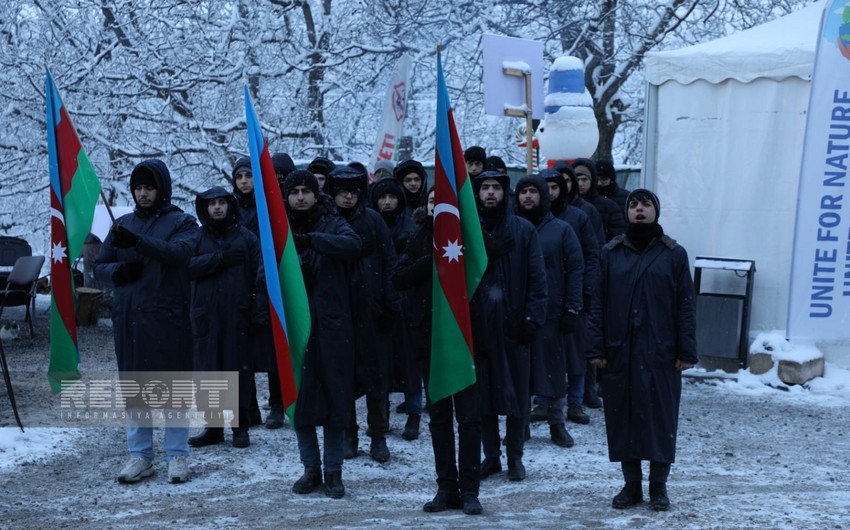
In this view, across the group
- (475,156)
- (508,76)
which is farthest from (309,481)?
(508,76)

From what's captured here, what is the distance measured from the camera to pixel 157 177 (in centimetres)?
681

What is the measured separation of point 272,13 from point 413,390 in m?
10.3

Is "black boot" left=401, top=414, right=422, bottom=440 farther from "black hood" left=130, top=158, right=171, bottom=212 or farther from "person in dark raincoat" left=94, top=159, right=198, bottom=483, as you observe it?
"black hood" left=130, top=158, right=171, bottom=212

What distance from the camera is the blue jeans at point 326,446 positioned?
655 centimetres

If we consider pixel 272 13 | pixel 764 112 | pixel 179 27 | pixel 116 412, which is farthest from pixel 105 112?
pixel 764 112

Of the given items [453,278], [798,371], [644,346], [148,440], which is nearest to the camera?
[453,278]

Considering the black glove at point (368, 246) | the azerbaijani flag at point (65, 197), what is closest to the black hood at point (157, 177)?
the azerbaijani flag at point (65, 197)

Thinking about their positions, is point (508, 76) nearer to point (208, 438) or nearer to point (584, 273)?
point (584, 273)

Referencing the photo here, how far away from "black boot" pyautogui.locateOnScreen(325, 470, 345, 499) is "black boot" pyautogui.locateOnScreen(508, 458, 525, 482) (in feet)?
3.55

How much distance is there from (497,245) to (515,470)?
1.57 meters

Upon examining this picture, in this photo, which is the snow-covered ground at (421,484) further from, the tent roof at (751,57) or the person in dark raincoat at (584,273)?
the tent roof at (751,57)

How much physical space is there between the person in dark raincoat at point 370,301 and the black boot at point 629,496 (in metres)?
1.51

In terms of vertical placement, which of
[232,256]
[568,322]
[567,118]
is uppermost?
[567,118]

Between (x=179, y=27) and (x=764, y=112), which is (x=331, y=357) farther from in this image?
(x=179, y=27)
